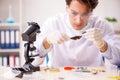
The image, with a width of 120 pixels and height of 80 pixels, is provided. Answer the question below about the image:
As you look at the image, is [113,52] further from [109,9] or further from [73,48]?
[109,9]

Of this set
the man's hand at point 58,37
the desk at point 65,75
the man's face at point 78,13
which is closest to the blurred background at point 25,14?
the man's face at point 78,13

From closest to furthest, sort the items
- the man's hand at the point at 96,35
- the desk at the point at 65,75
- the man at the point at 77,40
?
1. the desk at the point at 65,75
2. the man's hand at the point at 96,35
3. the man at the point at 77,40

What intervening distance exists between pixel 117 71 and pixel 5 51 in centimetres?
195

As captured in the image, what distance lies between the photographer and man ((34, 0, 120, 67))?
1.72m

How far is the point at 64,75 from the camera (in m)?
1.38

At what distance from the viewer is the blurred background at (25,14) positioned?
3156mm

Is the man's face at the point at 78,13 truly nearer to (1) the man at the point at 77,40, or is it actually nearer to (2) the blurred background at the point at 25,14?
(1) the man at the point at 77,40

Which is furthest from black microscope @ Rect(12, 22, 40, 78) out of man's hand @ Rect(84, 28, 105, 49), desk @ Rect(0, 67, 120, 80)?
man's hand @ Rect(84, 28, 105, 49)

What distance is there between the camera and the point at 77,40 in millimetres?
1874

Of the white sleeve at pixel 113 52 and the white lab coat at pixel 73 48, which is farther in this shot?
the white lab coat at pixel 73 48

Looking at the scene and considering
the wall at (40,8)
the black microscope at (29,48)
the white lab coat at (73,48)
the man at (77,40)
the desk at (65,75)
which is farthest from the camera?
the wall at (40,8)

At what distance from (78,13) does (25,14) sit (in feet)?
5.44

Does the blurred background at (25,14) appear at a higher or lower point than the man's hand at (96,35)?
higher

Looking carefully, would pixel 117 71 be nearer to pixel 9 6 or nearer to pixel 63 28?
pixel 63 28
